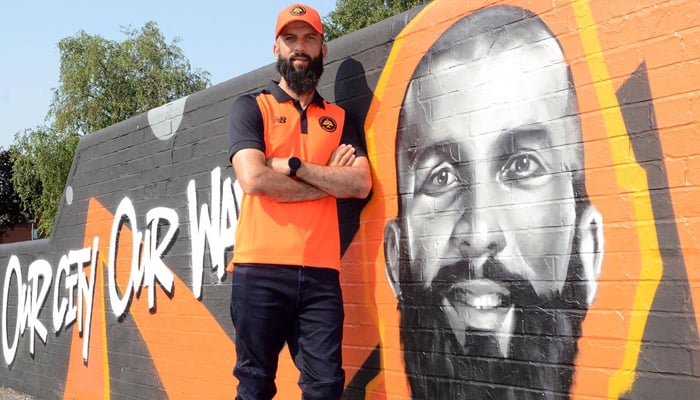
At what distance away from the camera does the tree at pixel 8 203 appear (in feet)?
161

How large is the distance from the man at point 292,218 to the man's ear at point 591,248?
3.96ft

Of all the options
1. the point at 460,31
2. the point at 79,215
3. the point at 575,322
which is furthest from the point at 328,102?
the point at 79,215

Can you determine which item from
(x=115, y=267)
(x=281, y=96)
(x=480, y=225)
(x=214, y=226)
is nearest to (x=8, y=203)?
(x=115, y=267)

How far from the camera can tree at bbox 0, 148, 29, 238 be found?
49062 millimetres

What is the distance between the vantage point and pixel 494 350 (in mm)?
3209

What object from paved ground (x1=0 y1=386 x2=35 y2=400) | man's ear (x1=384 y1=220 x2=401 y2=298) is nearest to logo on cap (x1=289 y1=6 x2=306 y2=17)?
man's ear (x1=384 y1=220 x2=401 y2=298)

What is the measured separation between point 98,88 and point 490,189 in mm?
30636

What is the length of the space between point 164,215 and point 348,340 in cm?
217

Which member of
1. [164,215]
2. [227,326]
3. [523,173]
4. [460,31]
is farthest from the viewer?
[164,215]

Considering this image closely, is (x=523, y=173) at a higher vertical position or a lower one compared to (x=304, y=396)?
higher

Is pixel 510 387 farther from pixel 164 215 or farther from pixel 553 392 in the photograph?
pixel 164 215

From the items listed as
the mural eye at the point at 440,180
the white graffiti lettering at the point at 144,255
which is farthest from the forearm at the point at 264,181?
the white graffiti lettering at the point at 144,255

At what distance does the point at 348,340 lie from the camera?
393cm

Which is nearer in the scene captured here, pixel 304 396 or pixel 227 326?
pixel 304 396
